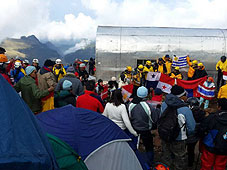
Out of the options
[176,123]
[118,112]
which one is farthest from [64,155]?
[176,123]

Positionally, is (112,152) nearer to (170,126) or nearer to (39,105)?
(170,126)

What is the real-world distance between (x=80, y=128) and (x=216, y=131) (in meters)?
2.79

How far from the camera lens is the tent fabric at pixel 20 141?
1.56 m

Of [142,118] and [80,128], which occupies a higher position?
[80,128]

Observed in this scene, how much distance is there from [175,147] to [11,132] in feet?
12.9

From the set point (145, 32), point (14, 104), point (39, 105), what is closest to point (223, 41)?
point (145, 32)

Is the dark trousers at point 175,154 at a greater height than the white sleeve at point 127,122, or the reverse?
the white sleeve at point 127,122

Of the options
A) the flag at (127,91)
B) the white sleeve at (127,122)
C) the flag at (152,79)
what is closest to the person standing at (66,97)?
the white sleeve at (127,122)

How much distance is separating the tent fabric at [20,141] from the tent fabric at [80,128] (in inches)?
57.5

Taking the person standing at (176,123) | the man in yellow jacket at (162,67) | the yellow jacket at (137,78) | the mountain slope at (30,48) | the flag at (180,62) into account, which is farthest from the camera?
the mountain slope at (30,48)

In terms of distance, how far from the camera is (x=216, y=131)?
4332 mm

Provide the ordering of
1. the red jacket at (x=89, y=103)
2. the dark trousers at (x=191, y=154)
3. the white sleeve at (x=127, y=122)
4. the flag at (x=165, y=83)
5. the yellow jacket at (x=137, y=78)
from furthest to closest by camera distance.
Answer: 1. the yellow jacket at (x=137, y=78)
2. the flag at (x=165, y=83)
3. the dark trousers at (x=191, y=154)
4. the red jacket at (x=89, y=103)
5. the white sleeve at (x=127, y=122)

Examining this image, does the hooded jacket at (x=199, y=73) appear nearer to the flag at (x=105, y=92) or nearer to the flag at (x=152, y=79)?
the flag at (x=152, y=79)

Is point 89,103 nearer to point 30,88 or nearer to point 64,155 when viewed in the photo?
point 30,88
